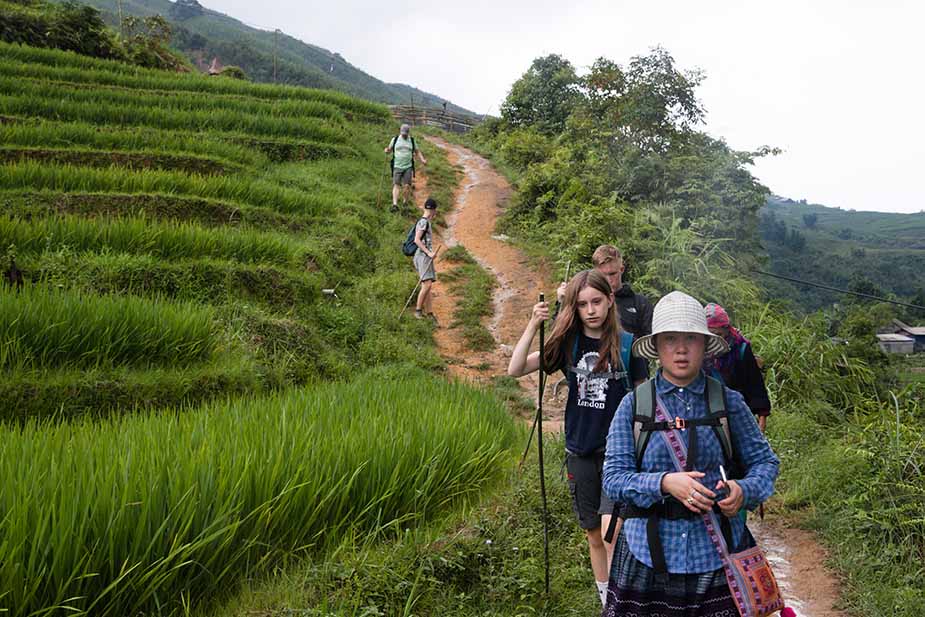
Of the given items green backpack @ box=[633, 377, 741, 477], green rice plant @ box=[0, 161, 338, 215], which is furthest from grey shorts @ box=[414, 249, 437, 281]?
green backpack @ box=[633, 377, 741, 477]

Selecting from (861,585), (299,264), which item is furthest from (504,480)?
(299,264)

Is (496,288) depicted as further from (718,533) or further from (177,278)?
(718,533)

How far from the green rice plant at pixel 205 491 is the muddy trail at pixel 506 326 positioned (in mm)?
2018

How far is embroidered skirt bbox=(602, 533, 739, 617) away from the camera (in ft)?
7.00

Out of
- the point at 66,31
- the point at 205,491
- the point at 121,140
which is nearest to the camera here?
the point at 205,491

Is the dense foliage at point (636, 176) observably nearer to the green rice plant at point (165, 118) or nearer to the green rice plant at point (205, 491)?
the green rice plant at point (165, 118)

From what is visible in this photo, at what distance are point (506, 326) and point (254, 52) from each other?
218 feet

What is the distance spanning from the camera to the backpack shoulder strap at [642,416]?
2.25m

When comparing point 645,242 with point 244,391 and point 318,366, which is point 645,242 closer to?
point 318,366

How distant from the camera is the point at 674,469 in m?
2.20

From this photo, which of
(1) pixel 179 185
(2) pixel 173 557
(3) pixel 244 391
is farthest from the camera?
(1) pixel 179 185

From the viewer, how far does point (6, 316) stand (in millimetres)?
5113

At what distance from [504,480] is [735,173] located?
10036 millimetres

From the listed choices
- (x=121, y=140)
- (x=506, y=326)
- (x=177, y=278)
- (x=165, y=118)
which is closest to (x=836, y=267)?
(x=506, y=326)
